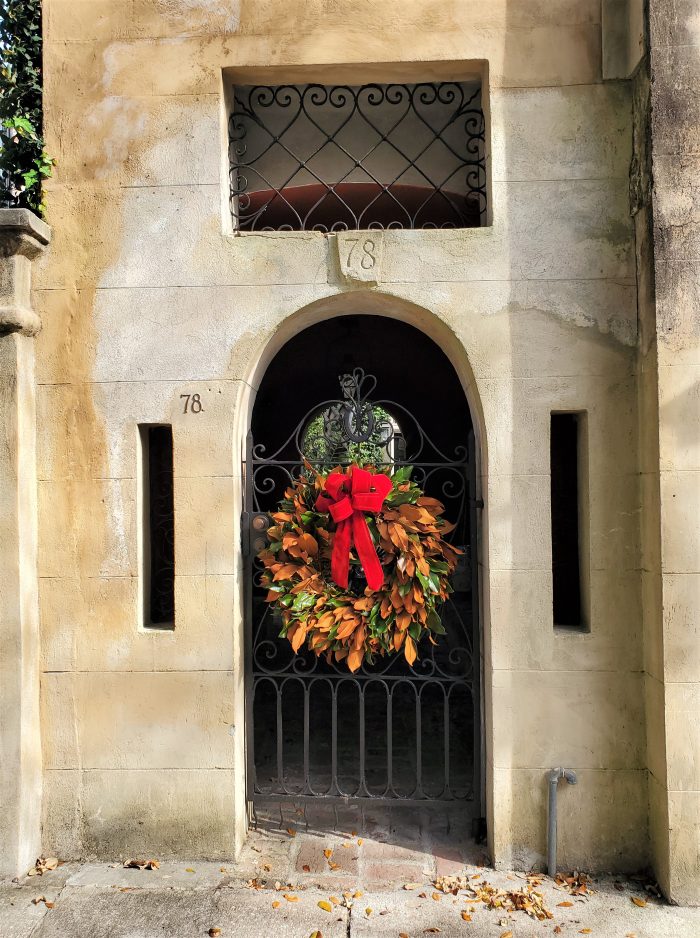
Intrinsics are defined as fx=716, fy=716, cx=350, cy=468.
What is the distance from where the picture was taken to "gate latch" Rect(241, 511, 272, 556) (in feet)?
15.5

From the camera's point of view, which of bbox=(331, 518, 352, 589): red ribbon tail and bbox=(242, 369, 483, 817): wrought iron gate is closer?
bbox=(331, 518, 352, 589): red ribbon tail

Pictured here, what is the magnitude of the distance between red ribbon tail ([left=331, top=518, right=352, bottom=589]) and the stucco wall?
2.15 ft

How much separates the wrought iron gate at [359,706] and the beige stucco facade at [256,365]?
0.78 feet

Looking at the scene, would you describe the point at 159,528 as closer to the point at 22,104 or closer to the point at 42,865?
the point at 42,865

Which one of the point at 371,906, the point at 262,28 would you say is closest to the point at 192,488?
the point at 371,906

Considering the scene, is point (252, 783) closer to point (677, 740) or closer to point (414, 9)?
point (677, 740)

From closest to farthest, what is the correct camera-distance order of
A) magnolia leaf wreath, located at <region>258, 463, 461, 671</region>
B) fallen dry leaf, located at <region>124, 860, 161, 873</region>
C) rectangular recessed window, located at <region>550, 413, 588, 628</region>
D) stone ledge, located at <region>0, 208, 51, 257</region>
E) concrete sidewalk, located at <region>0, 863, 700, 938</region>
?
1. concrete sidewalk, located at <region>0, 863, 700, 938</region>
2. stone ledge, located at <region>0, 208, 51, 257</region>
3. fallen dry leaf, located at <region>124, 860, 161, 873</region>
4. magnolia leaf wreath, located at <region>258, 463, 461, 671</region>
5. rectangular recessed window, located at <region>550, 413, 588, 628</region>

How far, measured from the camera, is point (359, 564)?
472 cm

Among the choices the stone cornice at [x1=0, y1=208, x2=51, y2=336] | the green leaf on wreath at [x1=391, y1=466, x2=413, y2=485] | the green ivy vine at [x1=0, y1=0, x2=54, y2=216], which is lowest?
the green leaf on wreath at [x1=391, y1=466, x2=413, y2=485]

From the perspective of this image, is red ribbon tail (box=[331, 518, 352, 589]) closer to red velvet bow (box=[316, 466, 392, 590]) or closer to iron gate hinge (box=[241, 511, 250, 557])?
red velvet bow (box=[316, 466, 392, 590])

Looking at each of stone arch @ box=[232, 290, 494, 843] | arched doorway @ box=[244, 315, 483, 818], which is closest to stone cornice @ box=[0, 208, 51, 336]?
stone arch @ box=[232, 290, 494, 843]

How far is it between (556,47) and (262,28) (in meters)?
1.85

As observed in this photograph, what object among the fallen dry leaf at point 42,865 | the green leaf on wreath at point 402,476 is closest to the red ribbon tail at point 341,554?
the green leaf on wreath at point 402,476

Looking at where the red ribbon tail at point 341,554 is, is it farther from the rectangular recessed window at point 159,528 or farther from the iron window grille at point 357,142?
the iron window grille at point 357,142
